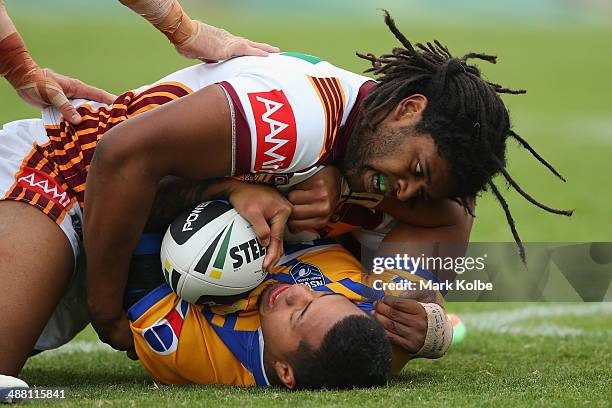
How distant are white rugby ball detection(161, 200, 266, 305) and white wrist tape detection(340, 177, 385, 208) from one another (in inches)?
22.4

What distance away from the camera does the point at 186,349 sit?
4.96 m

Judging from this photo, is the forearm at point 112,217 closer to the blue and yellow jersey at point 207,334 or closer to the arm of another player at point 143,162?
the arm of another player at point 143,162

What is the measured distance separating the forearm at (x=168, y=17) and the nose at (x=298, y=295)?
1421 millimetres

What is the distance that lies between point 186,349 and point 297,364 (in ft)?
2.17

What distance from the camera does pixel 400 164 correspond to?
4832 mm

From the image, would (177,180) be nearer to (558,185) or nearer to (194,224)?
Answer: (194,224)

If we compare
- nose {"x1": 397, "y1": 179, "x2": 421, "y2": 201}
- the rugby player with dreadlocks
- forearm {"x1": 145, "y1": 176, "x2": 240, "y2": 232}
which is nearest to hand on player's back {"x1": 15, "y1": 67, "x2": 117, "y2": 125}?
the rugby player with dreadlocks

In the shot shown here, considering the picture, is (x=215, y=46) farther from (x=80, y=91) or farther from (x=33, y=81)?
(x=33, y=81)

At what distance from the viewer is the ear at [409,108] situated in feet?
16.2

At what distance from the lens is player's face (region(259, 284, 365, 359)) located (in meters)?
4.52

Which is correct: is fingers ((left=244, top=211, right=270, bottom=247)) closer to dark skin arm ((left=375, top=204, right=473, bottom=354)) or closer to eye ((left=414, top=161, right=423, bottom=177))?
dark skin arm ((left=375, top=204, right=473, bottom=354))

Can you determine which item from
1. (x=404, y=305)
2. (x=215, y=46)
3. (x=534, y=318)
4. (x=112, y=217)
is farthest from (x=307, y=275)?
(x=534, y=318)

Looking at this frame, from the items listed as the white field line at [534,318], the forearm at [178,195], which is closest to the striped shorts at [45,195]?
the forearm at [178,195]

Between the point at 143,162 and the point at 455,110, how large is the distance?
4.73 feet
